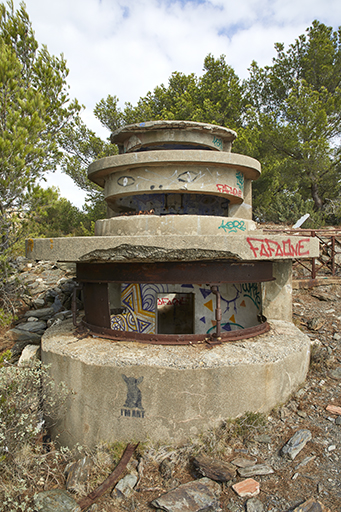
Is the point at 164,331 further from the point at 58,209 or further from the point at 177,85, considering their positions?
the point at 177,85

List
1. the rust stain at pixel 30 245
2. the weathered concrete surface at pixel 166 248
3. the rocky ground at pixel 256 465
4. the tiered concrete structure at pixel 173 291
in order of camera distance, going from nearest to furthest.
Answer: the rocky ground at pixel 256 465 < the tiered concrete structure at pixel 173 291 < the weathered concrete surface at pixel 166 248 < the rust stain at pixel 30 245

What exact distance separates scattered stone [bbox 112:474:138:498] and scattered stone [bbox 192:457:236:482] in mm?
776

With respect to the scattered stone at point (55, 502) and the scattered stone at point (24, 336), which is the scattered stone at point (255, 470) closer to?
the scattered stone at point (55, 502)

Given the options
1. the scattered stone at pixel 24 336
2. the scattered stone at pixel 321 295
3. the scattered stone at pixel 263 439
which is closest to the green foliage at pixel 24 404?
the scattered stone at pixel 24 336

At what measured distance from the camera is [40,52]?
28.5 feet

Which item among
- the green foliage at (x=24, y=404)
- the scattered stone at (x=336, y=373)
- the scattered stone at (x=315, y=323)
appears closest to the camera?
the green foliage at (x=24, y=404)

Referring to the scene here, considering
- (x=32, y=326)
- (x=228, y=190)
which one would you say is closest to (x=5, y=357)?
(x=32, y=326)

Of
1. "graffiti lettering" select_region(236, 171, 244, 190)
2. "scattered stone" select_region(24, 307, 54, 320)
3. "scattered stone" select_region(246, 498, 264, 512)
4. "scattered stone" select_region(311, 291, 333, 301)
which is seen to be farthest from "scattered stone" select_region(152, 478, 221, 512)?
"scattered stone" select_region(311, 291, 333, 301)

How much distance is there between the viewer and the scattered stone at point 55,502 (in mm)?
3537

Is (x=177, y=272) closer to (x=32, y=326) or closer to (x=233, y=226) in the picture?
(x=233, y=226)

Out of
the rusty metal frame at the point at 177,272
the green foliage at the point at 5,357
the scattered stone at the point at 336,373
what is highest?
the rusty metal frame at the point at 177,272

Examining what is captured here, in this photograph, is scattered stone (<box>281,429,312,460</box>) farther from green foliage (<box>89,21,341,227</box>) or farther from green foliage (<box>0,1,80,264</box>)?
green foliage (<box>89,21,341,227</box>)

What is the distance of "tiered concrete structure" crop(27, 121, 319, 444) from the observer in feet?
13.8

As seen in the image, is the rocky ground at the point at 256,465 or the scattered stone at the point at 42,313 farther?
the scattered stone at the point at 42,313
